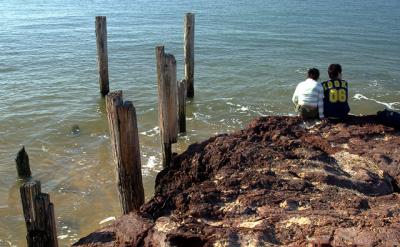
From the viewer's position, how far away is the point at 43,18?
98.7 feet

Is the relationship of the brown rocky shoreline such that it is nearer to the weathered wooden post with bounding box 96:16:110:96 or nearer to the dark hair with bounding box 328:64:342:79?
the dark hair with bounding box 328:64:342:79

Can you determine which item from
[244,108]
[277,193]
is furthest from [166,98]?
[244,108]

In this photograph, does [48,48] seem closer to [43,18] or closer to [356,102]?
[43,18]

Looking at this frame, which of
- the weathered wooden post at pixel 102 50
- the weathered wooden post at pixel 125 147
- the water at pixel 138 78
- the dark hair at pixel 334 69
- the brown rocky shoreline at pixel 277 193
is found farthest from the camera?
the weathered wooden post at pixel 102 50

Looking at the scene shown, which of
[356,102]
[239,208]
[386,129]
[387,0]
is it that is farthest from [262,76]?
[387,0]

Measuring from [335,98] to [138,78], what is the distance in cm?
962

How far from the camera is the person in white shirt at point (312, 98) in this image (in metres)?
7.98

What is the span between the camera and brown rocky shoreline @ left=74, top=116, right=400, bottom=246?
→ 181 inches

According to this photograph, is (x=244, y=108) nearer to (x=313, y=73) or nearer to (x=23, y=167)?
(x=313, y=73)

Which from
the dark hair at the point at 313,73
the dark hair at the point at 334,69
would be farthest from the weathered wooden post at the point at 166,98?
the dark hair at the point at 334,69

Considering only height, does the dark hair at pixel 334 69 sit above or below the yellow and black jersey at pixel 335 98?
above

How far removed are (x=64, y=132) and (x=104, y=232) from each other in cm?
673

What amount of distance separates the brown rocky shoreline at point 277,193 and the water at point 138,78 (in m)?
2.39

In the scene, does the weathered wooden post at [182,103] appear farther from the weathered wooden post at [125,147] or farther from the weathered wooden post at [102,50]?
the weathered wooden post at [125,147]
